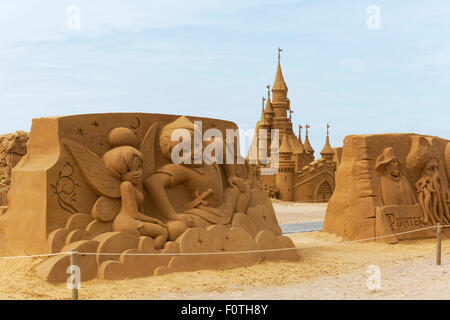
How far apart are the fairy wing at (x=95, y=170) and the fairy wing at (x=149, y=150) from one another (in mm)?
543

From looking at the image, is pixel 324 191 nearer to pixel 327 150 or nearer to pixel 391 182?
pixel 327 150

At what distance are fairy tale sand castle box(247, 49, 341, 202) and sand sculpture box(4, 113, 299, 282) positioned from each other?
15.2 meters

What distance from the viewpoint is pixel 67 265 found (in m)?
6.16

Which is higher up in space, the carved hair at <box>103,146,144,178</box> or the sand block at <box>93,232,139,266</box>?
the carved hair at <box>103,146,144,178</box>

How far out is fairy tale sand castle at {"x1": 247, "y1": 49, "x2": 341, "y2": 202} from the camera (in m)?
27.2

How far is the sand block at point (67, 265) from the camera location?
6.03m

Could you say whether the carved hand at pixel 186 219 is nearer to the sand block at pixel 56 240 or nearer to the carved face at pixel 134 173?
the carved face at pixel 134 173

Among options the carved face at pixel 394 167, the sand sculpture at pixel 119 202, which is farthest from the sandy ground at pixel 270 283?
the carved face at pixel 394 167

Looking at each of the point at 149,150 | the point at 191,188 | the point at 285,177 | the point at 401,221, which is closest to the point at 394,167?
the point at 401,221

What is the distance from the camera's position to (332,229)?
11.3 m

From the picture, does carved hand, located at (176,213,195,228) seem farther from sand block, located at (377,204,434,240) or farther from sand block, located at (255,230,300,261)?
sand block, located at (377,204,434,240)

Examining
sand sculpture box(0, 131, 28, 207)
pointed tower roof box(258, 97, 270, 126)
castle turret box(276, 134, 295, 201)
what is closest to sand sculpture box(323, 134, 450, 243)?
sand sculpture box(0, 131, 28, 207)
